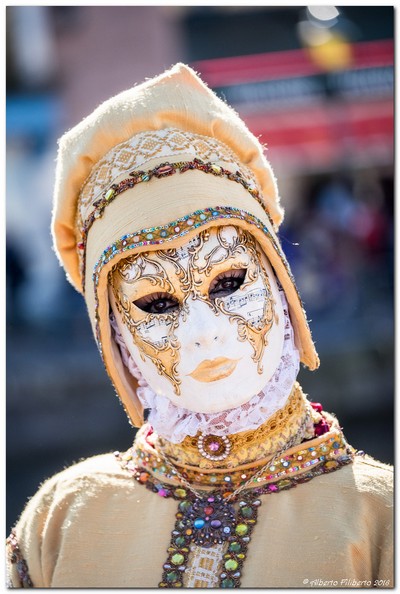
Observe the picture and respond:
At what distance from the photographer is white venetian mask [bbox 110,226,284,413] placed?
276 cm

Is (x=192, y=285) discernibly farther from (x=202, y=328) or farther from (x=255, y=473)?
(x=255, y=473)

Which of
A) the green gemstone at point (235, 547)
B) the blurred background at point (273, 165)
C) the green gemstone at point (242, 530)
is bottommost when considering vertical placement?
the green gemstone at point (235, 547)

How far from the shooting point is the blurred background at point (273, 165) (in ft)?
29.5

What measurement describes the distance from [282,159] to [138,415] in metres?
9.63

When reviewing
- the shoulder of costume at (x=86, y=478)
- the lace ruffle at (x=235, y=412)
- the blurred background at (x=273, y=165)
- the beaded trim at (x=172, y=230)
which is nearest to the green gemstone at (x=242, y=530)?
the lace ruffle at (x=235, y=412)

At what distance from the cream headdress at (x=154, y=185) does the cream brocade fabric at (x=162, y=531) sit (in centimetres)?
27

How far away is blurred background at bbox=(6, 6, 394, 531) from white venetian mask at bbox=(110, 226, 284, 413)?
3382 mm

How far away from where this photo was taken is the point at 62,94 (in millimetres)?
13969

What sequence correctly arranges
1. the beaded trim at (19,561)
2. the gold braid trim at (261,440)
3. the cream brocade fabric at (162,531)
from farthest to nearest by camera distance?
1. the beaded trim at (19,561)
2. the gold braid trim at (261,440)
3. the cream brocade fabric at (162,531)

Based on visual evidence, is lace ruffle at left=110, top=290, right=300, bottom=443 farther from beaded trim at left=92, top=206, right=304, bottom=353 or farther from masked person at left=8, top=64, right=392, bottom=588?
beaded trim at left=92, top=206, right=304, bottom=353

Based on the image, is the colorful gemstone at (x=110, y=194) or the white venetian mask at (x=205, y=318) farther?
the colorful gemstone at (x=110, y=194)

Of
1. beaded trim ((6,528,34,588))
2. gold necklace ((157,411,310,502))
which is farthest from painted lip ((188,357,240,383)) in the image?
beaded trim ((6,528,34,588))

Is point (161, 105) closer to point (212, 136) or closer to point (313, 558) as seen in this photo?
point (212, 136)

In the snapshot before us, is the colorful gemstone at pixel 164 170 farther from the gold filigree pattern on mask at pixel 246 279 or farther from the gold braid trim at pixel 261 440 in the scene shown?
the gold braid trim at pixel 261 440
